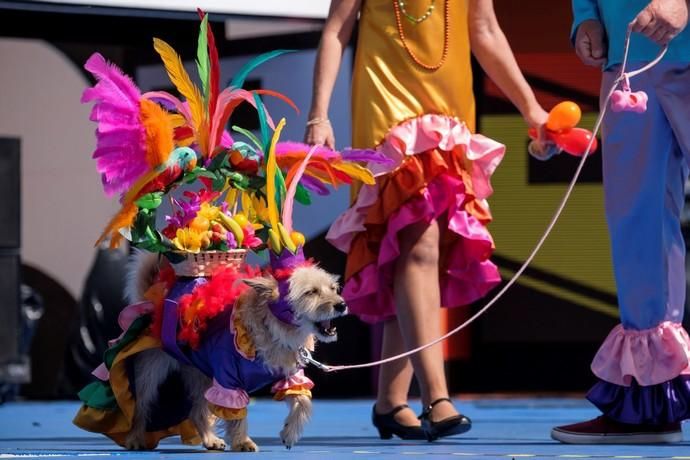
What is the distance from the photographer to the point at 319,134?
3.60 m

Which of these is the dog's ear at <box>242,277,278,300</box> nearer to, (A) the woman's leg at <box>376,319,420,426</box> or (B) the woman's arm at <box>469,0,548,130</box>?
(A) the woman's leg at <box>376,319,420,426</box>

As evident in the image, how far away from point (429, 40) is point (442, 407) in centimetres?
100

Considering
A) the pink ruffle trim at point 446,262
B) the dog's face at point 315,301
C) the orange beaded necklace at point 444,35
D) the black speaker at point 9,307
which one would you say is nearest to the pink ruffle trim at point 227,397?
the dog's face at point 315,301

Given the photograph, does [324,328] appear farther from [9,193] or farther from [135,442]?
[9,193]

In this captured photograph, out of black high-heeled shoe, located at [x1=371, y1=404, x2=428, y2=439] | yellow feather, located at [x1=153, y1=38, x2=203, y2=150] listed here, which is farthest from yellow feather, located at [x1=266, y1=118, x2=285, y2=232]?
black high-heeled shoe, located at [x1=371, y1=404, x2=428, y2=439]

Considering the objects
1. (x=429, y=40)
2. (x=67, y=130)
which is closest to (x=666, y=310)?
(x=429, y=40)

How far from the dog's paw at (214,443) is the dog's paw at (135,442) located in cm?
16

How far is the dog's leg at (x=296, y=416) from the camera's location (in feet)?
10.4

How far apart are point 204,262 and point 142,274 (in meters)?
0.26

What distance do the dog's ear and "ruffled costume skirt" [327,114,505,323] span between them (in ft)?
2.01

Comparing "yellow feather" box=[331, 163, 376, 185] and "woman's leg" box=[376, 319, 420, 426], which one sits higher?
"yellow feather" box=[331, 163, 376, 185]

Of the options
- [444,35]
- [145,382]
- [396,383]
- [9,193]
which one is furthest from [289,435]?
[9,193]

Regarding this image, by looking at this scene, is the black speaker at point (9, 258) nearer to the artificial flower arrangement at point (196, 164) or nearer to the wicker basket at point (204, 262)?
the artificial flower arrangement at point (196, 164)

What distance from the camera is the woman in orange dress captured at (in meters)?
3.62
